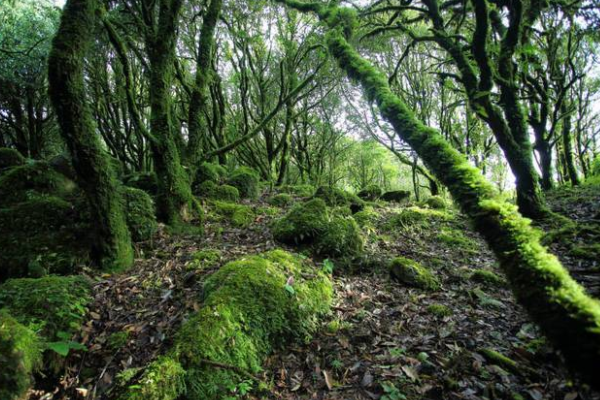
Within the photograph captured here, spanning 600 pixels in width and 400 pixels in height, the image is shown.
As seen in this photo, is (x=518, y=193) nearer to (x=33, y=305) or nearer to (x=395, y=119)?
(x=395, y=119)

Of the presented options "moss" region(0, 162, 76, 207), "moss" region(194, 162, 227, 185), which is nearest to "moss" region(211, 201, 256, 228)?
"moss" region(194, 162, 227, 185)

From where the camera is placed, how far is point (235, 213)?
306 inches

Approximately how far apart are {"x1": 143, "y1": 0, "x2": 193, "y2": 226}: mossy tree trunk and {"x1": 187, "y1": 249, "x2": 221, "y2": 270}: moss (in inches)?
62.4

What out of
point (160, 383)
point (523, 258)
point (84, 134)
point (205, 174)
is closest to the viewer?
point (523, 258)

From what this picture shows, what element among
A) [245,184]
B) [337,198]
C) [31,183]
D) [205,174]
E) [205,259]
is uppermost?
[205,174]

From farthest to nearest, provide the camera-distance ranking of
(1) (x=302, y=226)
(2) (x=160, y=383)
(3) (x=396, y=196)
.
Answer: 1. (3) (x=396, y=196)
2. (1) (x=302, y=226)
3. (2) (x=160, y=383)

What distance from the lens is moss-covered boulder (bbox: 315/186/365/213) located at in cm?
915

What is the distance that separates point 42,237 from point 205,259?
277 cm

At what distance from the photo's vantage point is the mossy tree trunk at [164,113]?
6340mm

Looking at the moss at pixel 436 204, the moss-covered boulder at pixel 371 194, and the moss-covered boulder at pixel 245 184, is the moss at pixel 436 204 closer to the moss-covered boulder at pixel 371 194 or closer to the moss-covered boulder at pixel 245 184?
the moss-covered boulder at pixel 371 194

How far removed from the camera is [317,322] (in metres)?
3.94

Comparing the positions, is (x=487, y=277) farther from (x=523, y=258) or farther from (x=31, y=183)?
(x=31, y=183)

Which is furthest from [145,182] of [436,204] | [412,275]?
[436,204]

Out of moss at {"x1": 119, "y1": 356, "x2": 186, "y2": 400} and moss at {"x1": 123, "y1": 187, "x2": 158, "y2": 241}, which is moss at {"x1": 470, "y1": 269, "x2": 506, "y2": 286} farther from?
moss at {"x1": 123, "y1": 187, "x2": 158, "y2": 241}
